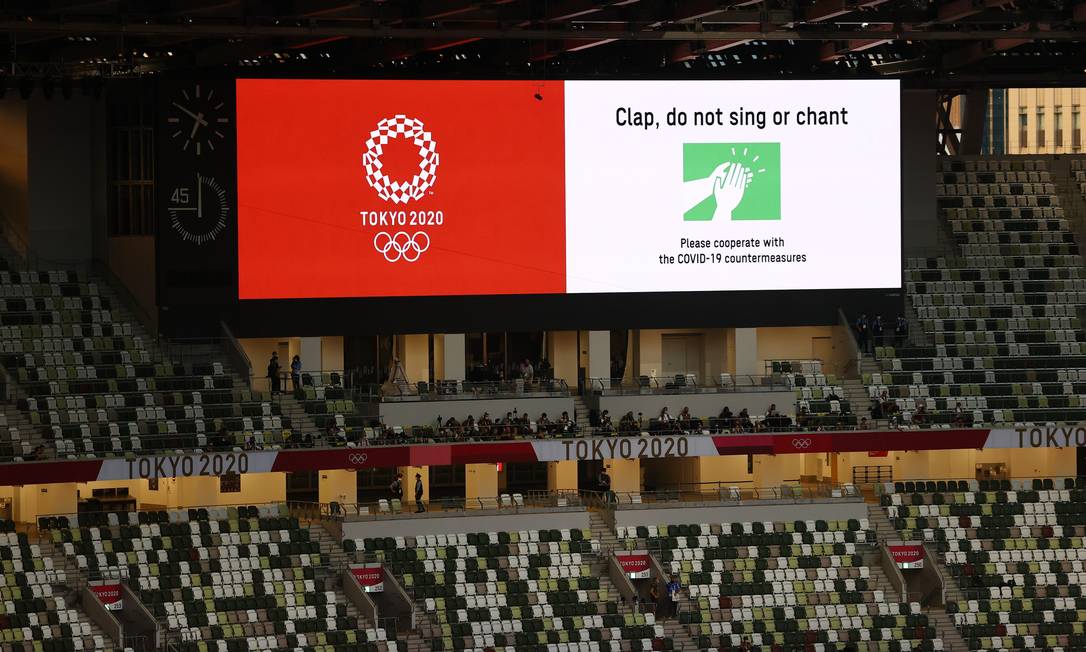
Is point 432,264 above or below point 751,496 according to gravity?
above

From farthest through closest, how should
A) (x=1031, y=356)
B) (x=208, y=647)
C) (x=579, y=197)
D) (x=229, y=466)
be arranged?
(x=1031, y=356)
(x=579, y=197)
(x=229, y=466)
(x=208, y=647)

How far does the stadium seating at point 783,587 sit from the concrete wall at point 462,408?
3.38 meters

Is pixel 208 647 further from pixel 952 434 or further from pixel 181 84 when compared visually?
pixel 952 434

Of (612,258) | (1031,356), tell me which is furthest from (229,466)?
(1031,356)

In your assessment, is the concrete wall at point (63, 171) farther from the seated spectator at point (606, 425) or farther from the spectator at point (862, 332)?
the spectator at point (862, 332)

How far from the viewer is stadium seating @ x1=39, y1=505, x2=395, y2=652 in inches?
1591

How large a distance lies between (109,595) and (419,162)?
38.6 ft

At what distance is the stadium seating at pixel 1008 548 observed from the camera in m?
44.3

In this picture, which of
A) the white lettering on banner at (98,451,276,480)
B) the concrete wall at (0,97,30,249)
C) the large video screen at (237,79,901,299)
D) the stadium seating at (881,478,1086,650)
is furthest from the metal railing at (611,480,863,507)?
the concrete wall at (0,97,30,249)

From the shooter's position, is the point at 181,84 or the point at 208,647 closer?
the point at 208,647

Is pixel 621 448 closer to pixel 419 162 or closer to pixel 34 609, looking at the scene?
pixel 419 162

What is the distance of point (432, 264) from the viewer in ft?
150

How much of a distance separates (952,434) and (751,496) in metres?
4.90

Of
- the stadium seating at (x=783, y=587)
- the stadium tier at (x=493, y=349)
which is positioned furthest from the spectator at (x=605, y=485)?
the stadium seating at (x=783, y=587)
